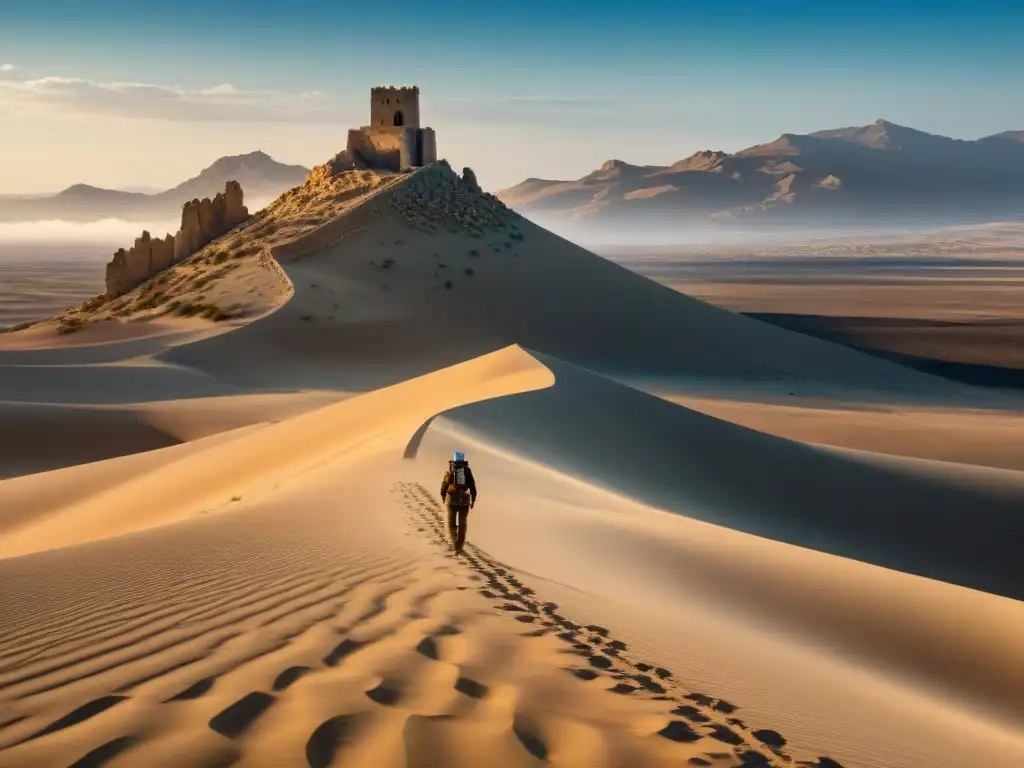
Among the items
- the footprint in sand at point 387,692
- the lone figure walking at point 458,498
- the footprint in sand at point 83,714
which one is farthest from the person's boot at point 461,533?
the footprint in sand at point 83,714

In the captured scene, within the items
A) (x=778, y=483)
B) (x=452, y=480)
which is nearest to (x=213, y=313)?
(x=778, y=483)

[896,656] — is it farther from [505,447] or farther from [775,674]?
[505,447]

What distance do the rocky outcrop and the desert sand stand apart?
79.9ft

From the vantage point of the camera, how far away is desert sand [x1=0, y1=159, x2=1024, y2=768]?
14.0 ft

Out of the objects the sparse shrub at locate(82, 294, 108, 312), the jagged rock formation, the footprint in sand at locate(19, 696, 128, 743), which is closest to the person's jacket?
the footprint in sand at locate(19, 696, 128, 743)

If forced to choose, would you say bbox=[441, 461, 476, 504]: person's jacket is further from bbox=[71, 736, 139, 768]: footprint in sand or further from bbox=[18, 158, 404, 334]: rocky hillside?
bbox=[18, 158, 404, 334]: rocky hillside

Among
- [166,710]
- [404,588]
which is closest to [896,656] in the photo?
[404,588]

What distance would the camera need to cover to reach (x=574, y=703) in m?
4.58

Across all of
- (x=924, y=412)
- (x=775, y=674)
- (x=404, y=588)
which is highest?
(x=404, y=588)

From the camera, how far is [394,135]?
179 ft

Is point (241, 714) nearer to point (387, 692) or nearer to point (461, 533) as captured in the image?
point (387, 692)

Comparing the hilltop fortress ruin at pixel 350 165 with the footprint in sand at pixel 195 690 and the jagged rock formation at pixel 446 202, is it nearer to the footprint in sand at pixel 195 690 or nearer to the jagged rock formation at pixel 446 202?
the jagged rock formation at pixel 446 202

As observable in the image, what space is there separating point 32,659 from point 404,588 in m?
2.28

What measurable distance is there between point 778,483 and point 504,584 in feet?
36.3
